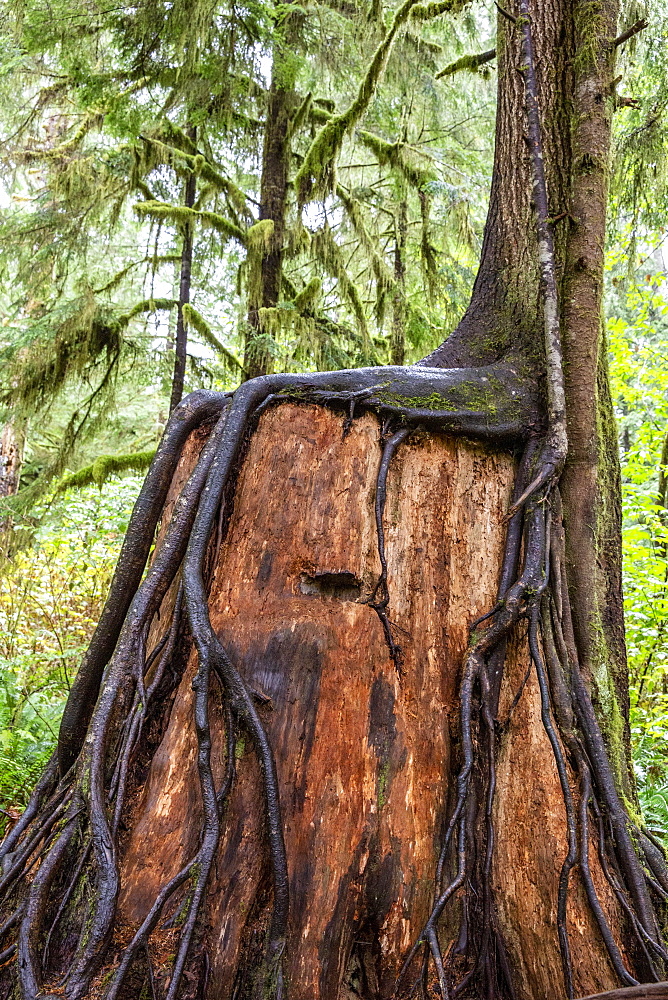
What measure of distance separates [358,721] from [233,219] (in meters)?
7.77

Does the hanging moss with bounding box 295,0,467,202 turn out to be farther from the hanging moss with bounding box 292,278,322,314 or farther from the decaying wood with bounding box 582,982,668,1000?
the decaying wood with bounding box 582,982,668,1000

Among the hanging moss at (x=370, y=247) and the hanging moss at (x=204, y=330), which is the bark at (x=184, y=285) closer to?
the hanging moss at (x=204, y=330)

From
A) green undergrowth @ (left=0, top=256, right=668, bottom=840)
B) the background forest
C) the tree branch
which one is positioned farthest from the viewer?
the background forest

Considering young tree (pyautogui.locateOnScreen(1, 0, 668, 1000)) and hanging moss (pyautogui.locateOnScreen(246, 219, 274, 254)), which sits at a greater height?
hanging moss (pyautogui.locateOnScreen(246, 219, 274, 254))

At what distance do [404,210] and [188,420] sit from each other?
745 cm

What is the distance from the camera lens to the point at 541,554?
3.09m

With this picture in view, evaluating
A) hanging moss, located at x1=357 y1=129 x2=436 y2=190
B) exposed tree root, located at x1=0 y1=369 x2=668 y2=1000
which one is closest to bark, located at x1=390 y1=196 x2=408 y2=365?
hanging moss, located at x1=357 y1=129 x2=436 y2=190

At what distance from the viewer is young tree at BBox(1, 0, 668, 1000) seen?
244 cm

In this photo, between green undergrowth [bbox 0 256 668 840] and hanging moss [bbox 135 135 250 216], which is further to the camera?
hanging moss [bbox 135 135 250 216]

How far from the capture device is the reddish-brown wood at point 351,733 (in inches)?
97.8

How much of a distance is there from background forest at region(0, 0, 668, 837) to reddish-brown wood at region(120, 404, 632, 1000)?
3344 millimetres

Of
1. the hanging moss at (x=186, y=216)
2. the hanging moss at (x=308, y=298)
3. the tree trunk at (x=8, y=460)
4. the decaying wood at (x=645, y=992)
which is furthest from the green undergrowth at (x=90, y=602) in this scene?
the decaying wood at (x=645, y=992)

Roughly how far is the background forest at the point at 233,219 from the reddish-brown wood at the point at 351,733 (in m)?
3.34

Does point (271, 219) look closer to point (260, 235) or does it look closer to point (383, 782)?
point (260, 235)
